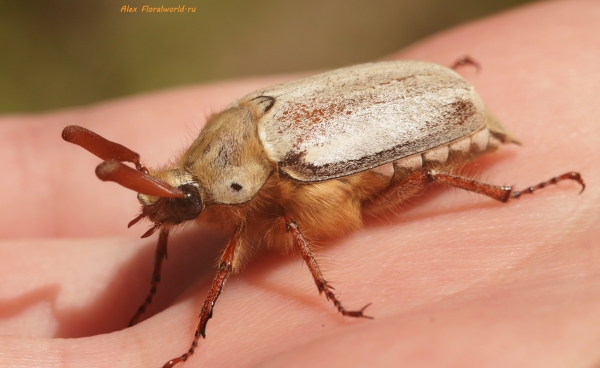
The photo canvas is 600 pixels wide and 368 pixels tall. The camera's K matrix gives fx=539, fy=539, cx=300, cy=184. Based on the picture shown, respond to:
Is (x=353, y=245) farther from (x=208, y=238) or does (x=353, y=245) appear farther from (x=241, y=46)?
(x=241, y=46)

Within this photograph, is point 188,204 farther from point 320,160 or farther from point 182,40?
point 182,40

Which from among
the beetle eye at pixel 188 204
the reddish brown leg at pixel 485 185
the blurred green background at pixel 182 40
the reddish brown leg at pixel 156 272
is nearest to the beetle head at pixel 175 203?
the beetle eye at pixel 188 204

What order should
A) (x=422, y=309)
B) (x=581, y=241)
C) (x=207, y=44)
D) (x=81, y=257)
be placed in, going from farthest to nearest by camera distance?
(x=207, y=44)
(x=81, y=257)
(x=581, y=241)
(x=422, y=309)

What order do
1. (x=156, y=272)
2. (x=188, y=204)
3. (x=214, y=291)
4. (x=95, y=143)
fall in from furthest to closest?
(x=156, y=272), (x=188, y=204), (x=214, y=291), (x=95, y=143)

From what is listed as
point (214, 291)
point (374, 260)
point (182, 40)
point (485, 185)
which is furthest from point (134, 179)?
point (182, 40)

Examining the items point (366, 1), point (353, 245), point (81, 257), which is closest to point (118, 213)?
point (81, 257)

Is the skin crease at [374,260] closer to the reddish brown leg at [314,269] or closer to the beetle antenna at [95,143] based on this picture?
the reddish brown leg at [314,269]
